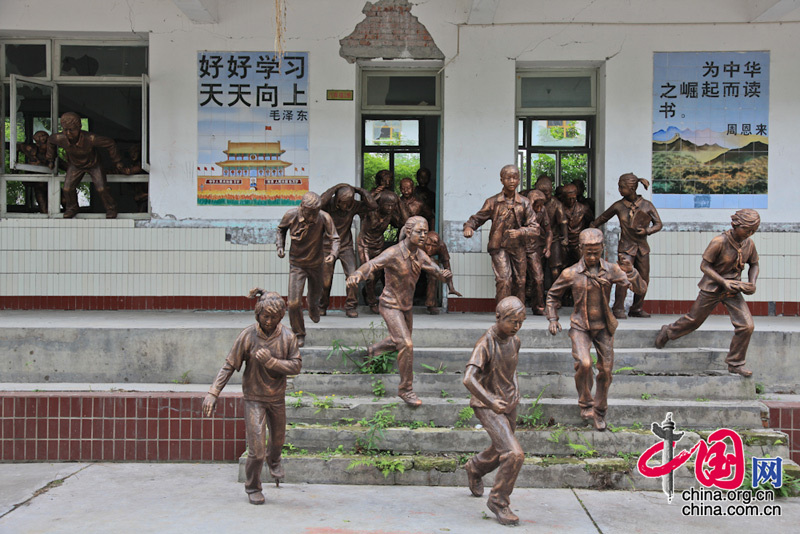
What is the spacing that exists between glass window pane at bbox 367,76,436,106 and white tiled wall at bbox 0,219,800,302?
2165mm

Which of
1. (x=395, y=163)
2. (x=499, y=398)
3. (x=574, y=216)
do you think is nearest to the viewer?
(x=499, y=398)

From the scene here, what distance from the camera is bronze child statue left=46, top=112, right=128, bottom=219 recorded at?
10156mm

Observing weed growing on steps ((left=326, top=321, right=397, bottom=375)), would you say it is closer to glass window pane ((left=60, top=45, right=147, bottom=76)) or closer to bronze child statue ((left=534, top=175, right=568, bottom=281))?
bronze child statue ((left=534, top=175, right=568, bottom=281))

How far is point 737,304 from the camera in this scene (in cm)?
743

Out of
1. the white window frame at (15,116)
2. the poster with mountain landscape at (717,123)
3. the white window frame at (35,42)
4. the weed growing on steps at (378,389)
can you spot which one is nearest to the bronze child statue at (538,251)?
the poster with mountain landscape at (717,123)

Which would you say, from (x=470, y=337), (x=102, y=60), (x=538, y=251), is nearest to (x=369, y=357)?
(x=470, y=337)

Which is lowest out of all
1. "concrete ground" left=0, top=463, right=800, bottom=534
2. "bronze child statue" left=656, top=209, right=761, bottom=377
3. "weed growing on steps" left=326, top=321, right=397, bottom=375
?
"concrete ground" left=0, top=463, right=800, bottom=534

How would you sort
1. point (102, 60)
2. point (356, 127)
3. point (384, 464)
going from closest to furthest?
point (384, 464) < point (356, 127) < point (102, 60)

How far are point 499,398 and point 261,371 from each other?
5.78 ft

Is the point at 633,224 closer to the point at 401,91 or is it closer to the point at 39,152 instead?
the point at 401,91

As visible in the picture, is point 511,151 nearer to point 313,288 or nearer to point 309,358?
point 313,288

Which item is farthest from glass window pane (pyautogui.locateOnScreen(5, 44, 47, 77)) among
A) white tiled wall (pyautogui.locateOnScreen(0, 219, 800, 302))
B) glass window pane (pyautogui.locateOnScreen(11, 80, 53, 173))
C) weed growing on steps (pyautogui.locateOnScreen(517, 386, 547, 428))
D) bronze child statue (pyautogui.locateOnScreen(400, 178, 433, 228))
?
weed growing on steps (pyautogui.locateOnScreen(517, 386, 547, 428))

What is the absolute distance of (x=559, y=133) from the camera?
1116 centimetres

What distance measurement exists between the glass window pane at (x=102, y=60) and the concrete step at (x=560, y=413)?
6.24m
